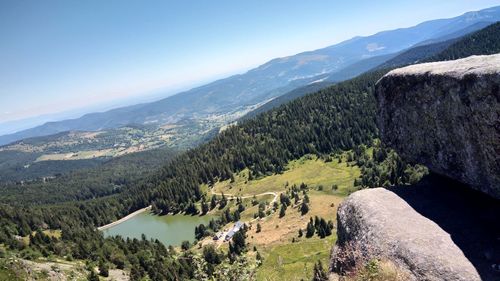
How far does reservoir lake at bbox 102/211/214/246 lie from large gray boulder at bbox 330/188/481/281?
127321 mm

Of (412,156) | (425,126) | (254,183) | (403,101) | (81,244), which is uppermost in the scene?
(403,101)

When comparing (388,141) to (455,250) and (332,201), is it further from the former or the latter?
(332,201)

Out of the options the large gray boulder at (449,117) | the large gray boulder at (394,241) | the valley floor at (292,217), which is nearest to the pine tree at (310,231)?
the valley floor at (292,217)

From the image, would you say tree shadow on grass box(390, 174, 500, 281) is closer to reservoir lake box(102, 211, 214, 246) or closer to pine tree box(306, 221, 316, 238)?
pine tree box(306, 221, 316, 238)

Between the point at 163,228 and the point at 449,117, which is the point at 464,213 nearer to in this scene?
the point at 449,117

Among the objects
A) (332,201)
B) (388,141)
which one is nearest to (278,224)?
(332,201)

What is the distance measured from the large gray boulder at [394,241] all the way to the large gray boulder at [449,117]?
3652 mm

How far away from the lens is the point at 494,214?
20.6 m

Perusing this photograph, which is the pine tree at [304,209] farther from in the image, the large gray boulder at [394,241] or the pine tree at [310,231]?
the large gray boulder at [394,241]

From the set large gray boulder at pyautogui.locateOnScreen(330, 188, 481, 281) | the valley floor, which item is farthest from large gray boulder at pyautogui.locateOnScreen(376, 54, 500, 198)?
the valley floor

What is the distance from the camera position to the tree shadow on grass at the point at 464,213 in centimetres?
1767

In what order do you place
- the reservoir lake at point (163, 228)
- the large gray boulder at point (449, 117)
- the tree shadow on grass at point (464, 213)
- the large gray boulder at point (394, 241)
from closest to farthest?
the large gray boulder at point (394, 241) < the tree shadow on grass at point (464, 213) < the large gray boulder at point (449, 117) < the reservoir lake at point (163, 228)

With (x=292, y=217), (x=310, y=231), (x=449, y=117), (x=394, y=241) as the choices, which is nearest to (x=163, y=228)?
(x=292, y=217)

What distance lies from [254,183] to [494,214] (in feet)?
577
